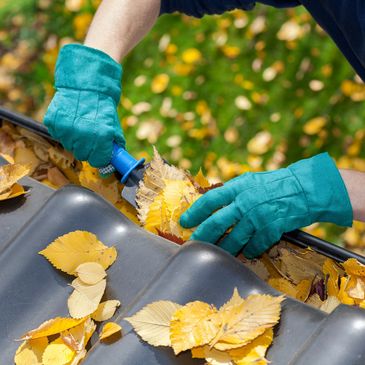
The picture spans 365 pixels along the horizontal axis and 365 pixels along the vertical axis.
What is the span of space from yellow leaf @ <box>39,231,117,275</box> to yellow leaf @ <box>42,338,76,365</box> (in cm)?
15

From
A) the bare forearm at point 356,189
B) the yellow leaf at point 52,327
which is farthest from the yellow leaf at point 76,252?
the bare forearm at point 356,189

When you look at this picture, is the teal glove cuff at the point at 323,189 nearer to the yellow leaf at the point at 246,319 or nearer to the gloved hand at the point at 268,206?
the gloved hand at the point at 268,206

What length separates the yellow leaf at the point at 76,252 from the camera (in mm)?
1346

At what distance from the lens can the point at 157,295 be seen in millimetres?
1237

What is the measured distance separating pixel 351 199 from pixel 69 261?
2.27 ft

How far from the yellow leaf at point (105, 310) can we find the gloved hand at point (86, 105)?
0.46m

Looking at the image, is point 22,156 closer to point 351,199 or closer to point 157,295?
point 157,295


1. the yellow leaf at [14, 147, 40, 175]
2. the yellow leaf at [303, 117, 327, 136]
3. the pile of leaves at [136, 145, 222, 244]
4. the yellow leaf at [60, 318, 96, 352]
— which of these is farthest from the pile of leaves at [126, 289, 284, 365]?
the yellow leaf at [303, 117, 327, 136]

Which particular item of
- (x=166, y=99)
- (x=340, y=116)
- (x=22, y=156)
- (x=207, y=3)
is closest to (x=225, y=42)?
(x=166, y=99)

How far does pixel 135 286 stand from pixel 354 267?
417 mm

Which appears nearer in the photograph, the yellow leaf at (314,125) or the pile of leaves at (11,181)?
the pile of leaves at (11,181)

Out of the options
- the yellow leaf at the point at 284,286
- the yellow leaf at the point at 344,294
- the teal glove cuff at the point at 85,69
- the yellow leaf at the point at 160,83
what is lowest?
the yellow leaf at the point at 160,83

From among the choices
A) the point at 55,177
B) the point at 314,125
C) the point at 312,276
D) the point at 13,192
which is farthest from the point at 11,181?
the point at 314,125

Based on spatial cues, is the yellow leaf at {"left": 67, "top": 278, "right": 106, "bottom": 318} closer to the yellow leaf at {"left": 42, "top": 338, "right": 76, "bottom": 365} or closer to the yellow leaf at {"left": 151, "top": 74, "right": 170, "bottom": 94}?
the yellow leaf at {"left": 42, "top": 338, "right": 76, "bottom": 365}
